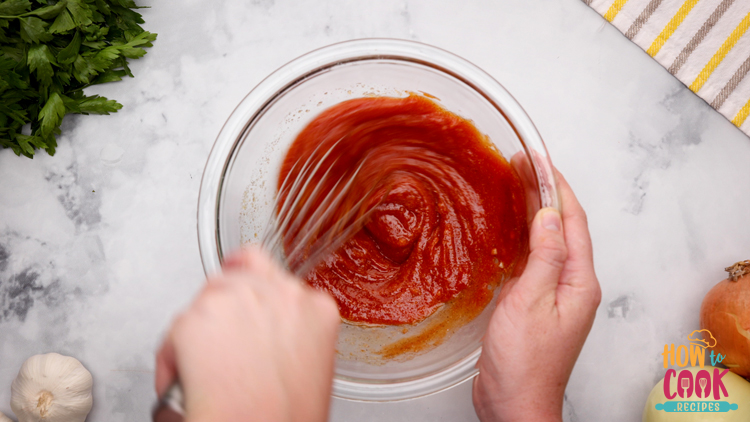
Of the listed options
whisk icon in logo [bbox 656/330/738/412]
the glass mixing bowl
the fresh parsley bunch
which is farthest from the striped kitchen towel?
the fresh parsley bunch

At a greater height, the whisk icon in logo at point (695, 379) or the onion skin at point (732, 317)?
the onion skin at point (732, 317)

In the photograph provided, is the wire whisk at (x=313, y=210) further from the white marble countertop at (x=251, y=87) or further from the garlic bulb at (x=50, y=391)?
the garlic bulb at (x=50, y=391)

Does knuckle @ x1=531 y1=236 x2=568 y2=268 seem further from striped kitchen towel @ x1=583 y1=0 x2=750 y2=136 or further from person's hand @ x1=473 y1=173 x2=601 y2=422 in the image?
striped kitchen towel @ x1=583 y1=0 x2=750 y2=136

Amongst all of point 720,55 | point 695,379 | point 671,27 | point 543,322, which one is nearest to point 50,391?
point 543,322

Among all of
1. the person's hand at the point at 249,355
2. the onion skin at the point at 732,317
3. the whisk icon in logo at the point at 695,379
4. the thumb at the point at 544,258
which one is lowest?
the person's hand at the point at 249,355

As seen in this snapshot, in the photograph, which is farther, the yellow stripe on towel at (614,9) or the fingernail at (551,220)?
the yellow stripe on towel at (614,9)

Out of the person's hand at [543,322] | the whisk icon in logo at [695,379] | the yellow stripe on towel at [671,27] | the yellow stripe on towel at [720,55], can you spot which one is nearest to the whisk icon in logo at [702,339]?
the whisk icon in logo at [695,379]

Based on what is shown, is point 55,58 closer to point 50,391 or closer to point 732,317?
point 50,391
